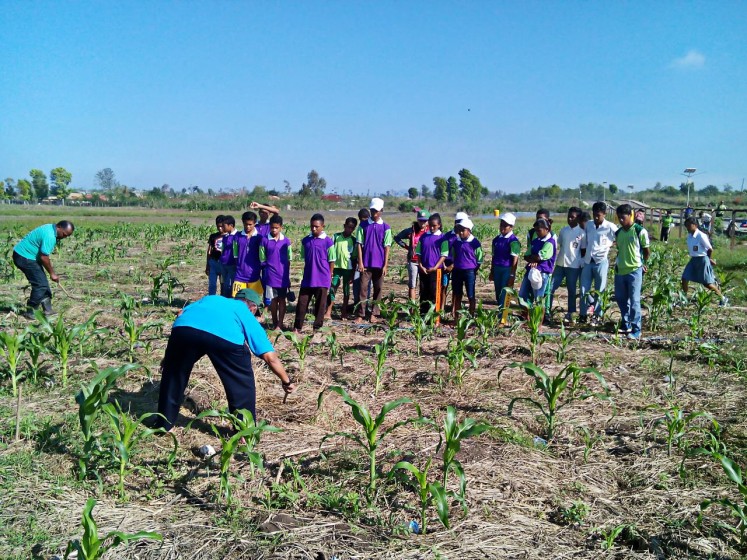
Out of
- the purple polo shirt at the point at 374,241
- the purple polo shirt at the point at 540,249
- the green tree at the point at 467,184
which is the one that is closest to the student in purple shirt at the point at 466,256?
the purple polo shirt at the point at 540,249

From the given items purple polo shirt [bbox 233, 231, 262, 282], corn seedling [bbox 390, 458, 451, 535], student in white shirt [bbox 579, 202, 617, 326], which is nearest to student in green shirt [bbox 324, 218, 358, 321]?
purple polo shirt [bbox 233, 231, 262, 282]

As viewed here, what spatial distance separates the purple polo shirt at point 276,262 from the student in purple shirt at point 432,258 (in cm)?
198

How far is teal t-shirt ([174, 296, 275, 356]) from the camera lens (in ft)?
13.7

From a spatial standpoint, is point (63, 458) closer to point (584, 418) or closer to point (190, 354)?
point (190, 354)

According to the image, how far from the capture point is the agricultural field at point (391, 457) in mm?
3279

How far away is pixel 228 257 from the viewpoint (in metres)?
8.36

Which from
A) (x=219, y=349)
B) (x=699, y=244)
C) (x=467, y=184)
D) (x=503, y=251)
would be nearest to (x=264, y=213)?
(x=503, y=251)

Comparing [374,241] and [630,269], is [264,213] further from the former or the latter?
[630,269]

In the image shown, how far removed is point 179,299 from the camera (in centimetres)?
984

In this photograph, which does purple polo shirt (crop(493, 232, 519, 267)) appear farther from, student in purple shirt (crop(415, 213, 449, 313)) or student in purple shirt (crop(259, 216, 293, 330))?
student in purple shirt (crop(259, 216, 293, 330))

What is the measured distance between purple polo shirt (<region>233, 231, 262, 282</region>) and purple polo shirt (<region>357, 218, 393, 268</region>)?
1513 mm

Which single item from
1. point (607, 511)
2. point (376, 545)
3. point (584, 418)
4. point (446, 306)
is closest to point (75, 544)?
point (376, 545)

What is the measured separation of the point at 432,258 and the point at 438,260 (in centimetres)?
10

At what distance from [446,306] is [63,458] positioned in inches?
256
